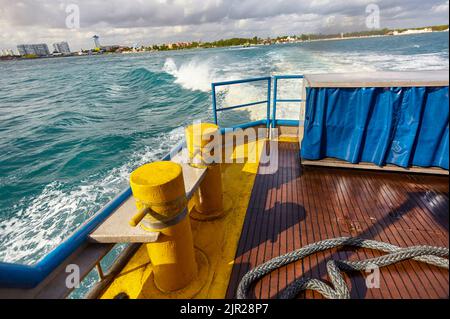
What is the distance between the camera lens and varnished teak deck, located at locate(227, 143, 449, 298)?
2.47 m

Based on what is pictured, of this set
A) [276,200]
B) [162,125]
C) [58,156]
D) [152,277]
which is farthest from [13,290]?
[162,125]

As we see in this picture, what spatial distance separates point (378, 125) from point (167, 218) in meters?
3.75

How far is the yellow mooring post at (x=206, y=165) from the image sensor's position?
9.92ft

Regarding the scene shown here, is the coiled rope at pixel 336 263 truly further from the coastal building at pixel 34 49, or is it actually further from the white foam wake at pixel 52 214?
the coastal building at pixel 34 49

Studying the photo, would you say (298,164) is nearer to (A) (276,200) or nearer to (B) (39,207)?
(A) (276,200)

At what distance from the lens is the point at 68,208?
5.98 meters

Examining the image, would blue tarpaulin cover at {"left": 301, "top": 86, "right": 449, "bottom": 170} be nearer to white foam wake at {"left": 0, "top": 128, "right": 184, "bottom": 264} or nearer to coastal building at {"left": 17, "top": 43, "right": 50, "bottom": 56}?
white foam wake at {"left": 0, "top": 128, "right": 184, "bottom": 264}

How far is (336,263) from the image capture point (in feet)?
8.40

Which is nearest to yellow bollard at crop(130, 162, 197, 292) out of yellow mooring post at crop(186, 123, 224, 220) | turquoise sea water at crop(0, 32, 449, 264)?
yellow mooring post at crop(186, 123, 224, 220)

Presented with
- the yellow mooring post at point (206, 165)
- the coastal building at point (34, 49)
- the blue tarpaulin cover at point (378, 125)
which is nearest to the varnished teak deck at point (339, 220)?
the blue tarpaulin cover at point (378, 125)

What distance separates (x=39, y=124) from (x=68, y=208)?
9.98m

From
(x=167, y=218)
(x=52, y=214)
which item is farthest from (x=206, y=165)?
(x=52, y=214)

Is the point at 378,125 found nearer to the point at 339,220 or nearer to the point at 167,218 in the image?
the point at 339,220

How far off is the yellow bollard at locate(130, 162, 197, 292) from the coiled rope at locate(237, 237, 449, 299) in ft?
2.02
